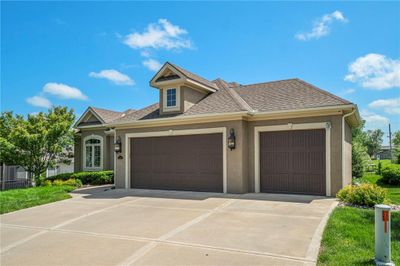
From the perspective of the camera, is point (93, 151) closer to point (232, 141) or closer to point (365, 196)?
point (232, 141)

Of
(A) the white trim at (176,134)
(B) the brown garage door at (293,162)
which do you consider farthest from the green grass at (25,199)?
(B) the brown garage door at (293,162)

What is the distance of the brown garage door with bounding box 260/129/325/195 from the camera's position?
431 inches

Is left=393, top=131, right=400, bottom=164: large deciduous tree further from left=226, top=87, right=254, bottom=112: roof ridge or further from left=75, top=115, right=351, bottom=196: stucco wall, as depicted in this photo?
left=226, top=87, right=254, bottom=112: roof ridge

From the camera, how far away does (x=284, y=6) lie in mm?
11273

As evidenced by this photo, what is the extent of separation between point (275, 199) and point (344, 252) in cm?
536

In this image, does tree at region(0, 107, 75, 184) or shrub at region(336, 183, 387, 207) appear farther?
tree at region(0, 107, 75, 184)

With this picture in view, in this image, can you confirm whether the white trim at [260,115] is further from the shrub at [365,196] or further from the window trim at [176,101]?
the shrub at [365,196]

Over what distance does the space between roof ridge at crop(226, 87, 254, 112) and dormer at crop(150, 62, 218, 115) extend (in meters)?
1.29

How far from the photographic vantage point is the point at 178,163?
13.4 meters

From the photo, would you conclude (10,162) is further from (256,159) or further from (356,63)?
(356,63)

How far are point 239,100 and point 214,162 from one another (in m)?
3.13

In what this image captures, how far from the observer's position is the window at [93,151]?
789 inches

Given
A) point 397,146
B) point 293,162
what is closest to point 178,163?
point 293,162

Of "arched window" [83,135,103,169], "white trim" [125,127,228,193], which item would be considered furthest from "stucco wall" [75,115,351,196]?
"arched window" [83,135,103,169]
